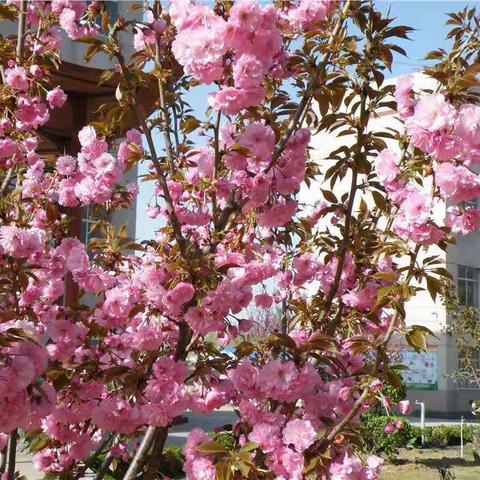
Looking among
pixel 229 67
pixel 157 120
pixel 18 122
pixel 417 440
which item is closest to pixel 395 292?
pixel 229 67

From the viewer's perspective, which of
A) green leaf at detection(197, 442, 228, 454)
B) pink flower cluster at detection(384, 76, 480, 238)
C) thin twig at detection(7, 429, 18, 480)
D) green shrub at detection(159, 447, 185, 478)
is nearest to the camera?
pink flower cluster at detection(384, 76, 480, 238)

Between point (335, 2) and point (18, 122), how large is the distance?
1.43 meters

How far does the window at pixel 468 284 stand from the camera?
27.5 metres

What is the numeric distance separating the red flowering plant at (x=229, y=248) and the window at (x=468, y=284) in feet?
83.0

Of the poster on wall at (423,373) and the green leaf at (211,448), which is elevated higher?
the poster on wall at (423,373)

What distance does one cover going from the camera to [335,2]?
287cm

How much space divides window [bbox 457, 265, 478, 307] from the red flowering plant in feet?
83.0

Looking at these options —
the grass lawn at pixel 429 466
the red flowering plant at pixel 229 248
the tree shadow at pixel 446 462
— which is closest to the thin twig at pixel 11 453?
the red flowering plant at pixel 229 248

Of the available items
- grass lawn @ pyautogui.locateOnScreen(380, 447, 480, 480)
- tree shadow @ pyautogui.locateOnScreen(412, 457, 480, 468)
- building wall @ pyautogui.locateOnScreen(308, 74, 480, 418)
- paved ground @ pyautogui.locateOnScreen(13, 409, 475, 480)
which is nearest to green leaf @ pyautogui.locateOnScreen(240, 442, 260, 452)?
paved ground @ pyautogui.locateOnScreen(13, 409, 475, 480)

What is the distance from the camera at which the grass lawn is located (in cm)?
1059

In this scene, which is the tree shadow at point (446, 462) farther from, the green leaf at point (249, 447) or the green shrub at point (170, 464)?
the green leaf at point (249, 447)

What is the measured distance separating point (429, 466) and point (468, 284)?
17.3m

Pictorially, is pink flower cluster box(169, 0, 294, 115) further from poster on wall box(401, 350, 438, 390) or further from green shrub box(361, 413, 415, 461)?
poster on wall box(401, 350, 438, 390)

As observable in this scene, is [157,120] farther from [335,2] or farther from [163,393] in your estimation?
[163,393]
